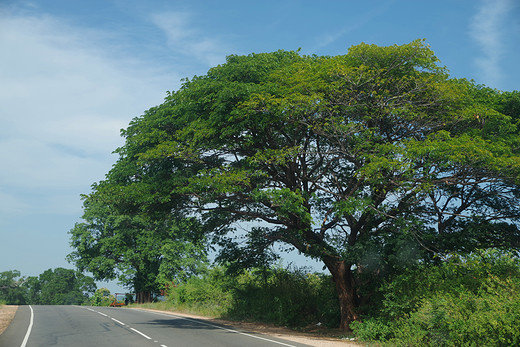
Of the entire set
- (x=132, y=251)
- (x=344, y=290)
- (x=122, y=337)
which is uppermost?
(x=132, y=251)

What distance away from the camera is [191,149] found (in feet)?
58.0

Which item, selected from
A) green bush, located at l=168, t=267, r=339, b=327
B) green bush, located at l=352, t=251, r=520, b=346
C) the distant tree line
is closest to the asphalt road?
green bush, located at l=352, t=251, r=520, b=346

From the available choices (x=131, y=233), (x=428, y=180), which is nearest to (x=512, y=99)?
(x=428, y=180)

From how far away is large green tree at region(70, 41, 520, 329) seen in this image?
15664mm

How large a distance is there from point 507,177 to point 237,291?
17151 mm

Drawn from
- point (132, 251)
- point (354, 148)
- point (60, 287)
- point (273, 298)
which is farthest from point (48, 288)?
point (354, 148)

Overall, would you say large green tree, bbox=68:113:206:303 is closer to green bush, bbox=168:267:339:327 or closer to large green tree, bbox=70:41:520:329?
green bush, bbox=168:267:339:327

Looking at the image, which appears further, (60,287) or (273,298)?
(60,287)

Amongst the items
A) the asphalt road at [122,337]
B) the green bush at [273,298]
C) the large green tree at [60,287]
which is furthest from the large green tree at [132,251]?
the large green tree at [60,287]

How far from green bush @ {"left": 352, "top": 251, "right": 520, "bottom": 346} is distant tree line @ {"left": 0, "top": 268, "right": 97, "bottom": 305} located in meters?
77.3

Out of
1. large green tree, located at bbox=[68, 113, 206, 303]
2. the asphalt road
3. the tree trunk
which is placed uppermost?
large green tree, located at bbox=[68, 113, 206, 303]

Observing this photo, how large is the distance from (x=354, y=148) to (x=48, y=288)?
95758 mm

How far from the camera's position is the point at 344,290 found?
1909 cm

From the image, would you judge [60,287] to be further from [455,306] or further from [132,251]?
[455,306]
